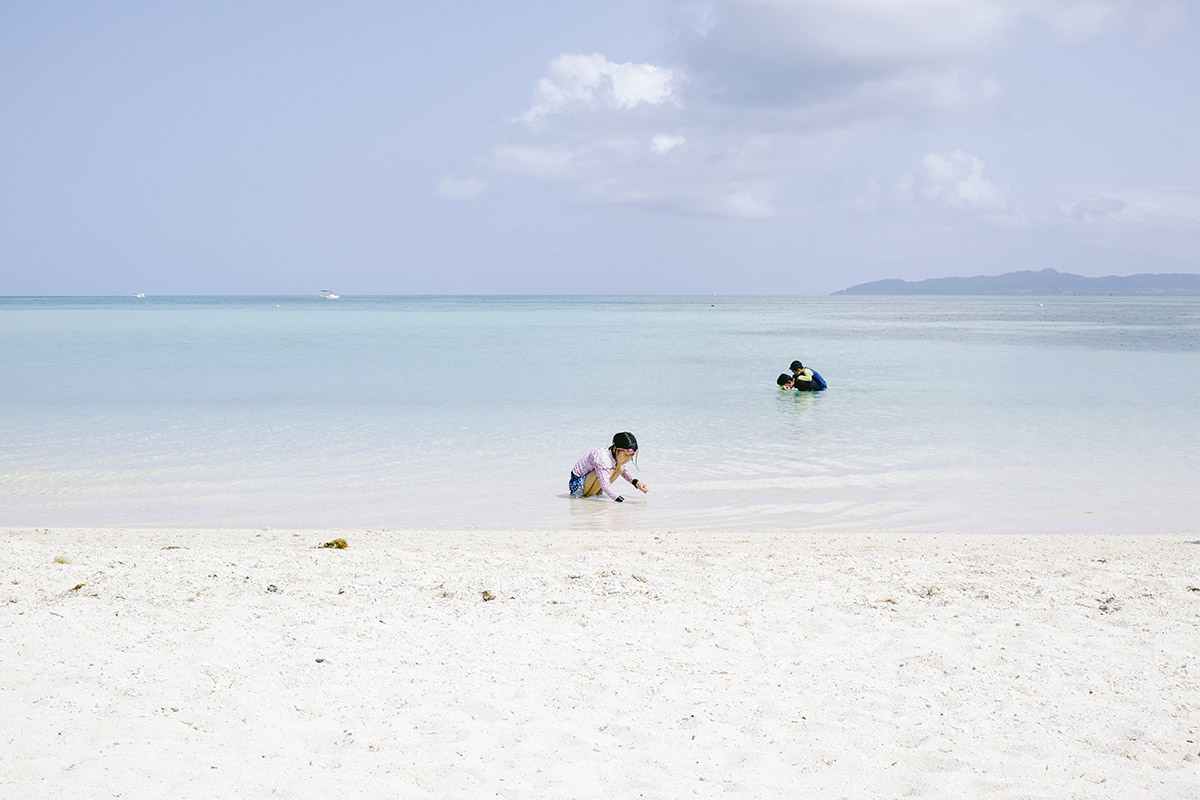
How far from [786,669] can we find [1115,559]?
4.07 meters

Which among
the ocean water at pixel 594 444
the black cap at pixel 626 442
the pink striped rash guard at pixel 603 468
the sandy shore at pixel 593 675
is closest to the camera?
the sandy shore at pixel 593 675

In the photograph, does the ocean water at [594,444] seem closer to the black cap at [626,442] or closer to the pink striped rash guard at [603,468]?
the pink striped rash guard at [603,468]

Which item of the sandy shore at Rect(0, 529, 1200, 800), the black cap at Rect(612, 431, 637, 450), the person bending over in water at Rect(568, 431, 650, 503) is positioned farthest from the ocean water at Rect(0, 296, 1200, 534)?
the sandy shore at Rect(0, 529, 1200, 800)

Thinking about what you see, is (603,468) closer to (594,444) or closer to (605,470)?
(605,470)

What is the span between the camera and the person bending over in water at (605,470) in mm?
10383

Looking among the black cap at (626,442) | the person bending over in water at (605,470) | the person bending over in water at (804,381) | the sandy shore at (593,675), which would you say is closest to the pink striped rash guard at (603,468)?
the person bending over in water at (605,470)

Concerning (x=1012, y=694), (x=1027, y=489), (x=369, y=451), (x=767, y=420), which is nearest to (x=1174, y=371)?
(x=767, y=420)

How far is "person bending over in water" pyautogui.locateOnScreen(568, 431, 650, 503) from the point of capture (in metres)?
10.4

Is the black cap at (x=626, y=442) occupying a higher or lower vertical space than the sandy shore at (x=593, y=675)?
higher

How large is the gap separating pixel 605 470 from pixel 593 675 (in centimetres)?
564

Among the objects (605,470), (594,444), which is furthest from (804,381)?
(605,470)

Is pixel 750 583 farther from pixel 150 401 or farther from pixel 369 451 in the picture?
pixel 150 401

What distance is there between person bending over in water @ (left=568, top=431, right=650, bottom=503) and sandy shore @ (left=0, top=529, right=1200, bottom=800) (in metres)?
2.93

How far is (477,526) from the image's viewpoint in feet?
30.9
